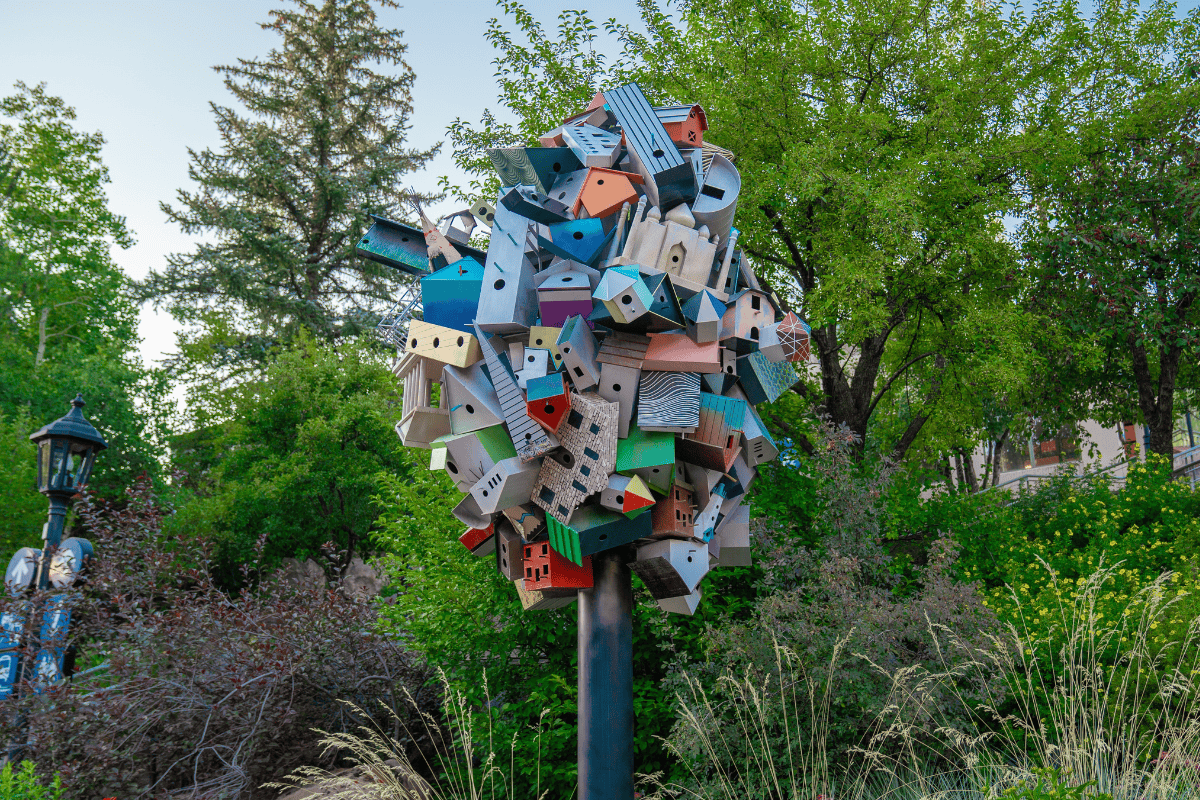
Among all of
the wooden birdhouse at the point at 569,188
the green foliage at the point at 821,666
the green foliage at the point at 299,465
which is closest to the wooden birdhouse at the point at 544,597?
the green foliage at the point at 821,666

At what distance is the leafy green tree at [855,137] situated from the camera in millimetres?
9516

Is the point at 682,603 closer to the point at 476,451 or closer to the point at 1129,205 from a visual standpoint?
the point at 476,451

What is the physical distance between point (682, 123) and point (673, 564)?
245 cm

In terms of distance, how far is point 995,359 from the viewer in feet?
30.2

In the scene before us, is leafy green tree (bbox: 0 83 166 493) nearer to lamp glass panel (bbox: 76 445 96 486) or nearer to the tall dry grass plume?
lamp glass panel (bbox: 76 445 96 486)

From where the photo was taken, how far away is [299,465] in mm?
14484

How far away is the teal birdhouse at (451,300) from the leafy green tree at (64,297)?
50.7 ft

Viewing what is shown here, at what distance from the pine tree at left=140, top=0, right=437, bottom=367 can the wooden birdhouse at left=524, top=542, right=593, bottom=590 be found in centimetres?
1716

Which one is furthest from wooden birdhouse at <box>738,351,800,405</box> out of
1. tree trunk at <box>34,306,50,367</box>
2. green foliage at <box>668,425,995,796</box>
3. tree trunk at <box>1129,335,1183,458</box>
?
tree trunk at <box>34,306,50,367</box>

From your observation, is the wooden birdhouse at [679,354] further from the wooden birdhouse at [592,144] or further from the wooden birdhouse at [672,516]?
the wooden birdhouse at [592,144]

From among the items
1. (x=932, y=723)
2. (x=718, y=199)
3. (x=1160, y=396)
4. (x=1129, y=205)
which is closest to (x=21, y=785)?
(x=718, y=199)

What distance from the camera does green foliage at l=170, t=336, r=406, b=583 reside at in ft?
47.9

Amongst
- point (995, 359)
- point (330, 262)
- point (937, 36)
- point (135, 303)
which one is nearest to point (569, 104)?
point (937, 36)

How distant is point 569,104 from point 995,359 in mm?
6437
